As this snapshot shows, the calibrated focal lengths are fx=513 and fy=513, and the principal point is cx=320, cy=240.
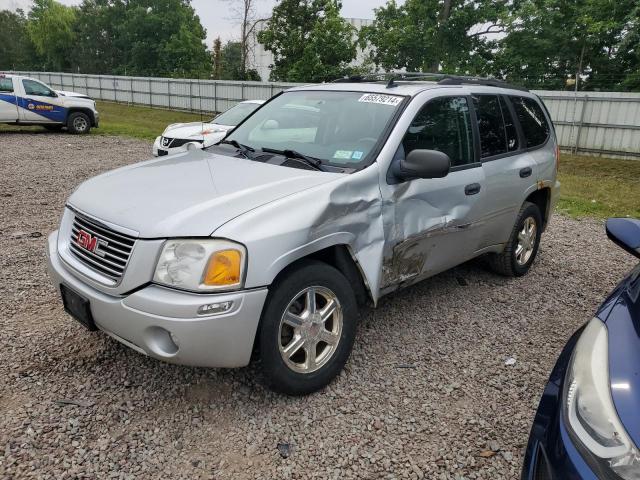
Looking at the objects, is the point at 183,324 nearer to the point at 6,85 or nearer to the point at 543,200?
the point at 543,200

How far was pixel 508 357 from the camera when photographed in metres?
3.57

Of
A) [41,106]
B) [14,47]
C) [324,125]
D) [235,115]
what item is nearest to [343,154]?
[324,125]

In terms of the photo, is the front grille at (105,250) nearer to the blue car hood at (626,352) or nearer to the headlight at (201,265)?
the headlight at (201,265)

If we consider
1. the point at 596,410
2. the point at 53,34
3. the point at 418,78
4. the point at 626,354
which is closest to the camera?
the point at 596,410

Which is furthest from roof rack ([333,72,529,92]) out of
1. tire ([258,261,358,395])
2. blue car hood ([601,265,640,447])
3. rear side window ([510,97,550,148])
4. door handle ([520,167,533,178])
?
blue car hood ([601,265,640,447])

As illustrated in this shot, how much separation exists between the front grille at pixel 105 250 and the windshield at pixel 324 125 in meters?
1.34

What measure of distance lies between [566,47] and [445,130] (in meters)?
26.9

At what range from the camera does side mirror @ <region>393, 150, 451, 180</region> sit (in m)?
3.08

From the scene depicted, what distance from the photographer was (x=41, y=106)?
47.8 feet

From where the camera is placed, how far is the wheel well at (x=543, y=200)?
5020 mm

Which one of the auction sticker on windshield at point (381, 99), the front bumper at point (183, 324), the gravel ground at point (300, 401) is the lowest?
the gravel ground at point (300, 401)

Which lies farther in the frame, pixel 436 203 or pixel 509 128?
pixel 509 128

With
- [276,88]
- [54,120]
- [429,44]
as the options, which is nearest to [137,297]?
[54,120]

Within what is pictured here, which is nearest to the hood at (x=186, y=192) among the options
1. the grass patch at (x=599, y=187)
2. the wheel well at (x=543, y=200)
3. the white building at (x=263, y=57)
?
the wheel well at (x=543, y=200)
